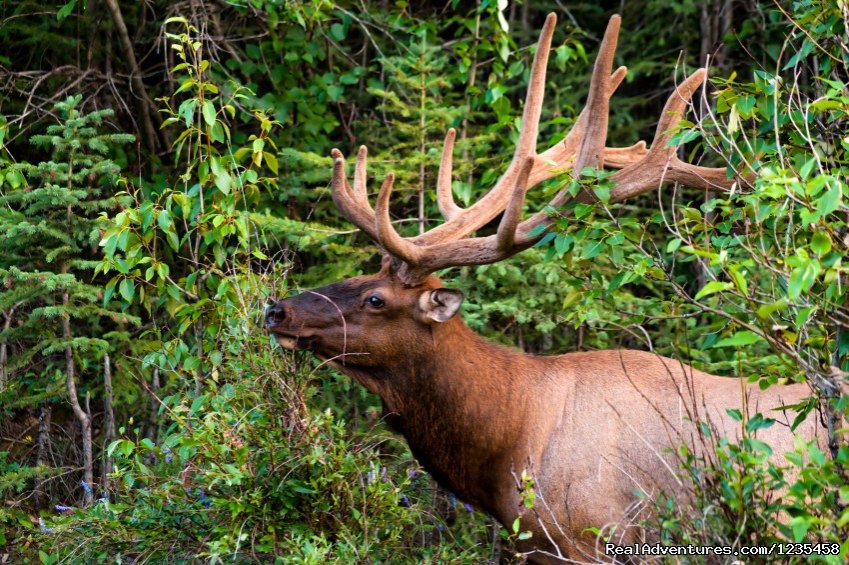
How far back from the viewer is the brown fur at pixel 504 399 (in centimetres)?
506

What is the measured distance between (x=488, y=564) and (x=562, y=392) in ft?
3.26

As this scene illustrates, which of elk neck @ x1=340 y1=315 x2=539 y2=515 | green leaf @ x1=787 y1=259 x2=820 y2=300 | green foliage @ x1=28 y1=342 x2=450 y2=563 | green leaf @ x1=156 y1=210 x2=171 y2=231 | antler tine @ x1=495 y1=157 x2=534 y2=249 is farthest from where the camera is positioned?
green leaf @ x1=156 y1=210 x2=171 y2=231

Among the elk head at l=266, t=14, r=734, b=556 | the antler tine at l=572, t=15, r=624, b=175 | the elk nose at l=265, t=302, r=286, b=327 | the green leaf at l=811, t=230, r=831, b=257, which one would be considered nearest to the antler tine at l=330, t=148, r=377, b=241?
the elk head at l=266, t=14, r=734, b=556

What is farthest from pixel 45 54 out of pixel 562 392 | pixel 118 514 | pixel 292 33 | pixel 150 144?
pixel 562 392

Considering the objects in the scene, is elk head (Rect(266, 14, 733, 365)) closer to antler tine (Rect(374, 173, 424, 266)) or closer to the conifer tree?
antler tine (Rect(374, 173, 424, 266))

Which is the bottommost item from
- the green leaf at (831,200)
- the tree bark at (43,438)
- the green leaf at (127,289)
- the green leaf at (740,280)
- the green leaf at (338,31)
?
the tree bark at (43,438)

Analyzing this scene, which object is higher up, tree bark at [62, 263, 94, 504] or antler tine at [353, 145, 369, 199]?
antler tine at [353, 145, 369, 199]

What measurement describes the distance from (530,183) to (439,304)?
1.06 m

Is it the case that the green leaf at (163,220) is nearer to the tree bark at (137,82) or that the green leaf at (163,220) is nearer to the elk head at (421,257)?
the elk head at (421,257)

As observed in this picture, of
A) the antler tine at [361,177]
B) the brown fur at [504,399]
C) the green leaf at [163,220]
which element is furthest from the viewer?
the antler tine at [361,177]

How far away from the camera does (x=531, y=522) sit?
5.03 m

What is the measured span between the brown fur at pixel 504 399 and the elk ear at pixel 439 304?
0.12 feet

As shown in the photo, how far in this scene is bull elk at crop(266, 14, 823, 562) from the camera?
5083mm

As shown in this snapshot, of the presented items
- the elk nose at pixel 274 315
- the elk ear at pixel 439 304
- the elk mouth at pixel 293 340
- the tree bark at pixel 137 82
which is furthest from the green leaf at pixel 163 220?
the tree bark at pixel 137 82
